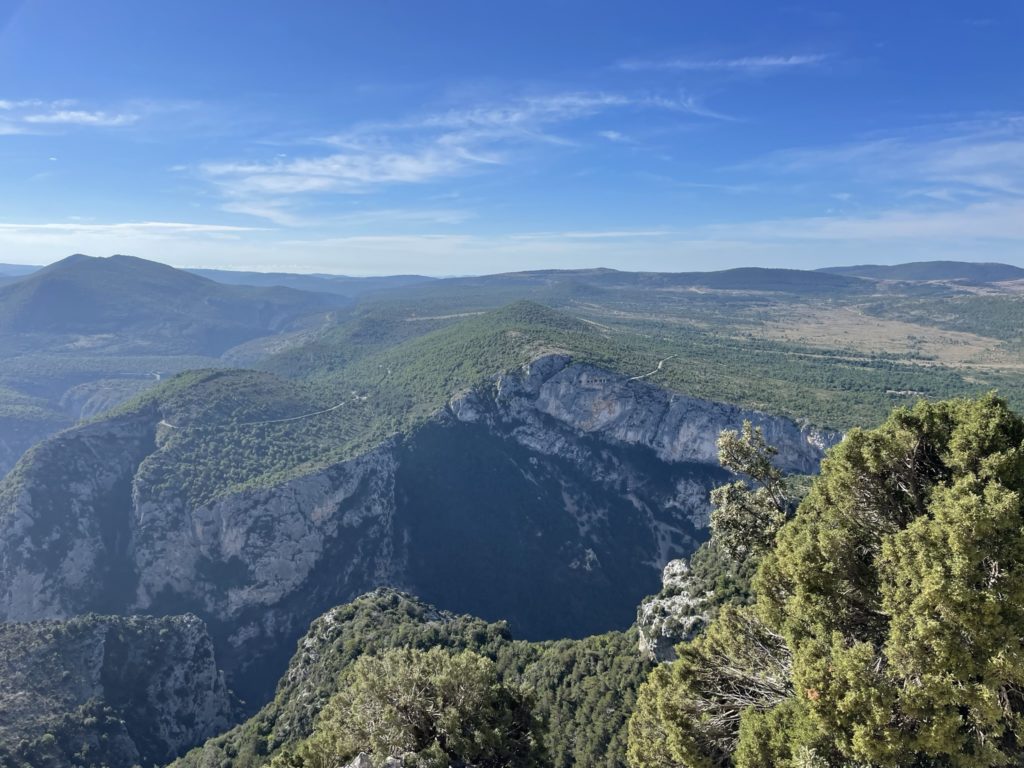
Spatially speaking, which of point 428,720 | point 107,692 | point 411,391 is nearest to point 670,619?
point 428,720

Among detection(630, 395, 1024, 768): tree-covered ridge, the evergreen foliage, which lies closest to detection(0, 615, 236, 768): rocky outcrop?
the evergreen foliage

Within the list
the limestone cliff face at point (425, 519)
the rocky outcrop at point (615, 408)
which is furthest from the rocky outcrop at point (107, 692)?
the rocky outcrop at point (615, 408)

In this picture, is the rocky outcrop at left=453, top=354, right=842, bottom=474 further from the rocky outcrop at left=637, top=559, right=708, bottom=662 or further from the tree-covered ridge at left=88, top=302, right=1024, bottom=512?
the rocky outcrop at left=637, top=559, right=708, bottom=662

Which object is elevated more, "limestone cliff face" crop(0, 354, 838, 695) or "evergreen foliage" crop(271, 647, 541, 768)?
"evergreen foliage" crop(271, 647, 541, 768)

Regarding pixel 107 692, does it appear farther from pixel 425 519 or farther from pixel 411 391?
pixel 411 391

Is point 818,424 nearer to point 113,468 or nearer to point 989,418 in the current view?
point 989,418

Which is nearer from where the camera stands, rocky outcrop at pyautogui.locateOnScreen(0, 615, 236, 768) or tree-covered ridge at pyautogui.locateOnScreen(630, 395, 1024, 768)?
tree-covered ridge at pyautogui.locateOnScreen(630, 395, 1024, 768)

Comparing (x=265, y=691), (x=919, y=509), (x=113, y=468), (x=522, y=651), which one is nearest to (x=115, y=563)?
(x=113, y=468)
